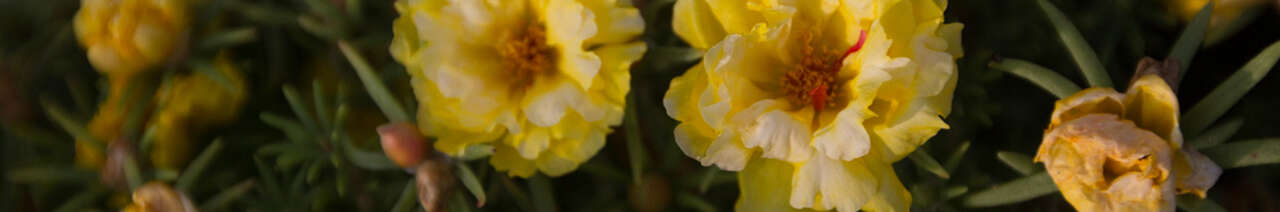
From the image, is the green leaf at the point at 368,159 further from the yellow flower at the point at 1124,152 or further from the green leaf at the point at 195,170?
the yellow flower at the point at 1124,152

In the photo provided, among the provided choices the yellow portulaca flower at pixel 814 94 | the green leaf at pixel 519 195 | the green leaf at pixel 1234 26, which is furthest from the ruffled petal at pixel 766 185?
the green leaf at pixel 1234 26

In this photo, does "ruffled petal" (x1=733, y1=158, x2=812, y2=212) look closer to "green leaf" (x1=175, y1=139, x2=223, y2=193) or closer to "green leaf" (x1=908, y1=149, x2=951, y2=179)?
"green leaf" (x1=908, y1=149, x2=951, y2=179)

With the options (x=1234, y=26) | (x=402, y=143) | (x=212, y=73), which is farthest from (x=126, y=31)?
(x=1234, y=26)

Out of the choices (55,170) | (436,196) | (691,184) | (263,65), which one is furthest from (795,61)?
(55,170)

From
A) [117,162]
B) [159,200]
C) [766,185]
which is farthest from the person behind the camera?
[117,162]

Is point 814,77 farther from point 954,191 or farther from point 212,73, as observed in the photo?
point 212,73

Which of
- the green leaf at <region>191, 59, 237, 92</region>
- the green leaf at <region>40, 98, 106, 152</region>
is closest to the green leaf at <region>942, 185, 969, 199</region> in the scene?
the green leaf at <region>191, 59, 237, 92</region>
